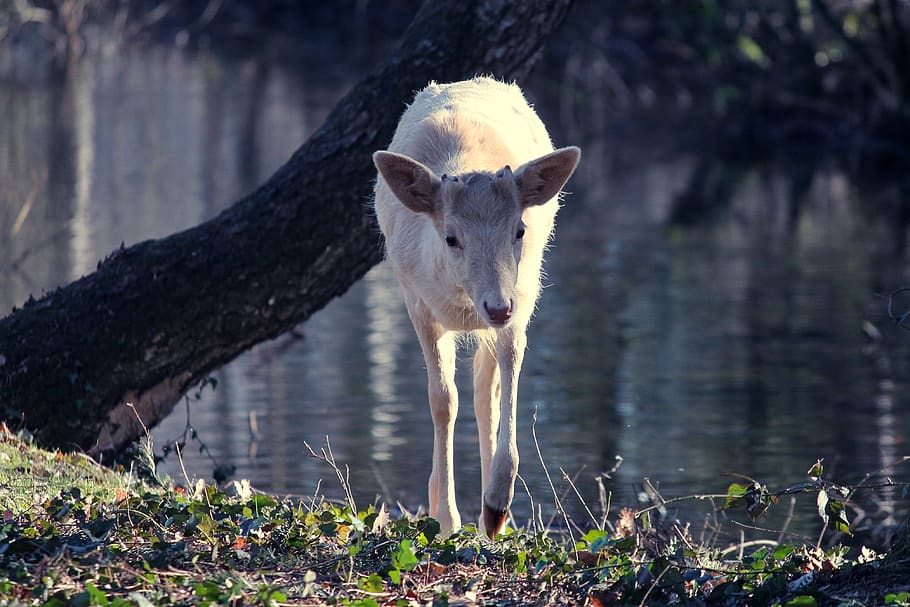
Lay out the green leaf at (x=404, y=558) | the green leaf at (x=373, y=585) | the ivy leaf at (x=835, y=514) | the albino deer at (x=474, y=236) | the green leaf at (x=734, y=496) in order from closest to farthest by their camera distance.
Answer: the green leaf at (x=373, y=585), the green leaf at (x=404, y=558), the ivy leaf at (x=835, y=514), the green leaf at (x=734, y=496), the albino deer at (x=474, y=236)

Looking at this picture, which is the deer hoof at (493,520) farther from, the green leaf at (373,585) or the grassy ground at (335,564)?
the green leaf at (373,585)

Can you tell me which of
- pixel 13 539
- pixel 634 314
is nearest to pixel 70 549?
pixel 13 539

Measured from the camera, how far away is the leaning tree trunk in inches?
324

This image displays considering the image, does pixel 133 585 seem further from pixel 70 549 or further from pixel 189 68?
pixel 189 68

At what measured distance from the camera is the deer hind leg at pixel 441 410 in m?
7.41

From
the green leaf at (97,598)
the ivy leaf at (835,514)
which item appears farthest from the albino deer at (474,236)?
the green leaf at (97,598)

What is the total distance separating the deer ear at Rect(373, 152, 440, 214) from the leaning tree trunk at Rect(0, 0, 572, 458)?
84.1 inches

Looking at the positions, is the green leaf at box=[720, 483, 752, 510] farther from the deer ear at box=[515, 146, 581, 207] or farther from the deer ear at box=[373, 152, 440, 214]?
the deer ear at box=[373, 152, 440, 214]

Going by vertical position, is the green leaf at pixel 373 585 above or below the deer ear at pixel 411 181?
below

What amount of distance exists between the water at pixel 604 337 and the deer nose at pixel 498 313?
277 centimetres

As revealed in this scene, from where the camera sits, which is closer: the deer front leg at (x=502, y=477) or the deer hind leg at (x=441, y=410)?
the deer front leg at (x=502, y=477)

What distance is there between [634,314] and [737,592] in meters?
9.74

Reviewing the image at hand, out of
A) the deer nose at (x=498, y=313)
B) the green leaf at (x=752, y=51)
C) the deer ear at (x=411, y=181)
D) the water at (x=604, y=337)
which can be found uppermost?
the green leaf at (x=752, y=51)

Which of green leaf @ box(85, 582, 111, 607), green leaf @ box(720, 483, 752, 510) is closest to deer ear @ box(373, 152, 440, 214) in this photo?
green leaf @ box(720, 483, 752, 510)
